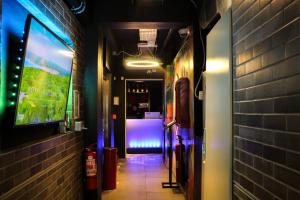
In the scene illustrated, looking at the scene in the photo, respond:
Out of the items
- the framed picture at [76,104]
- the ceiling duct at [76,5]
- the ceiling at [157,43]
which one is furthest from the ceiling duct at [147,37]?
the framed picture at [76,104]

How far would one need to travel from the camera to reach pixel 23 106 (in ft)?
5.56

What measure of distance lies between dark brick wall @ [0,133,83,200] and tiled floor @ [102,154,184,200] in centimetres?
133

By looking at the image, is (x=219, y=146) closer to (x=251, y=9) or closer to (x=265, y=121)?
(x=265, y=121)

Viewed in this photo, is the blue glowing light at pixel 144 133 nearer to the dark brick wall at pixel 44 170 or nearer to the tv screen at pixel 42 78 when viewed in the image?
the dark brick wall at pixel 44 170

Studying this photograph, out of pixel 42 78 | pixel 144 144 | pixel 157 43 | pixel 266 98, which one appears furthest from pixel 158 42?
pixel 266 98

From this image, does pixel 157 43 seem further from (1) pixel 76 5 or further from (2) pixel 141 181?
(1) pixel 76 5

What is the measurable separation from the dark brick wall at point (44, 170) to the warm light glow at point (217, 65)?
61.7 inches

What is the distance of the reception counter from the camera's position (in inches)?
327

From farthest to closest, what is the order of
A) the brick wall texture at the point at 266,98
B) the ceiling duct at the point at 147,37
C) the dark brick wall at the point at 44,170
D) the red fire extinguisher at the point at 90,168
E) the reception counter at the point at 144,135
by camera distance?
1. the reception counter at the point at 144,135
2. the ceiling duct at the point at 147,37
3. the red fire extinguisher at the point at 90,168
4. the dark brick wall at the point at 44,170
5. the brick wall texture at the point at 266,98

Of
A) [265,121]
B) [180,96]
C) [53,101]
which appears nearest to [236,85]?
[265,121]

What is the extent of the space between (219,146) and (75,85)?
184cm

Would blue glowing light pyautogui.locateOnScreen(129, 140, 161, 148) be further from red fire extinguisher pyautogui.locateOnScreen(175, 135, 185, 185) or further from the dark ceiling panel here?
red fire extinguisher pyautogui.locateOnScreen(175, 135, 185, 185)

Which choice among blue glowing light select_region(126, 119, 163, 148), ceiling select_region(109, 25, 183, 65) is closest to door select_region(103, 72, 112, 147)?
ceiling select_region(109, 25, 183, 65)

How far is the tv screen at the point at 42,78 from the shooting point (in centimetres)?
170
